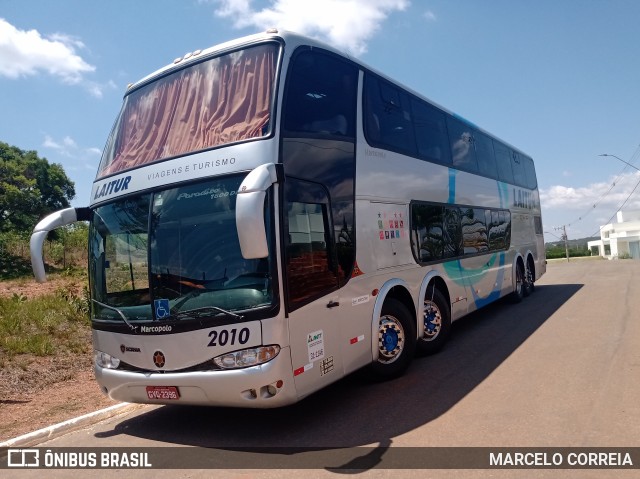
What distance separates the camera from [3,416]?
6527 mm

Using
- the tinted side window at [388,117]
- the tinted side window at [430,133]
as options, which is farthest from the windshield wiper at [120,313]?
the tinted side window at [430,133]

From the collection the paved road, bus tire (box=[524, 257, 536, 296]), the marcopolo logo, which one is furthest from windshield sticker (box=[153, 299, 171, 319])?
bus tire (box=[524, 257, 536, 296])

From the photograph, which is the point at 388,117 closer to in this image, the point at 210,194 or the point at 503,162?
the point at 210,194

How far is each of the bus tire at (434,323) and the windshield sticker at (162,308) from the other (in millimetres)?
4210

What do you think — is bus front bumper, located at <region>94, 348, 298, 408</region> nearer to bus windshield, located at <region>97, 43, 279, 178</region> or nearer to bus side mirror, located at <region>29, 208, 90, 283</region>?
bus side mirror, located at <region>29, 208, 90, 283</region>

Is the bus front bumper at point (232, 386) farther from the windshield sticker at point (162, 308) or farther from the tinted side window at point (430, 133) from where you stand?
the tinted side window at point (430, 133)

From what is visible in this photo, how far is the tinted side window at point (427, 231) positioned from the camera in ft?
25.8

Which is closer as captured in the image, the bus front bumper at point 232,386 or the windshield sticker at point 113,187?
the bus front bumper at point 232,386

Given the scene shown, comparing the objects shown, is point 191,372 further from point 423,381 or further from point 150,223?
point 423,381

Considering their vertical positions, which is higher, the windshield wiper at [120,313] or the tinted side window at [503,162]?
the tinted side window at [503,162]

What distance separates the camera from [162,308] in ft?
16.8

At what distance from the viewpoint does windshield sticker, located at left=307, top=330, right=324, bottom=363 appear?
5.21 meters

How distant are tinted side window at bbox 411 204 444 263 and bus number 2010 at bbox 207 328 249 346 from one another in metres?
3.70
